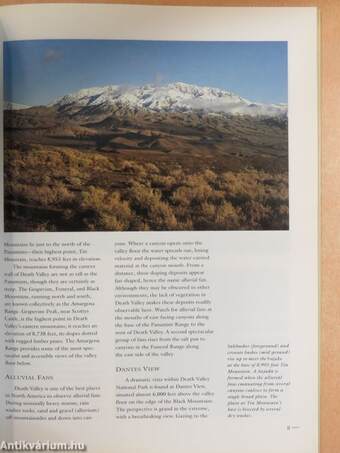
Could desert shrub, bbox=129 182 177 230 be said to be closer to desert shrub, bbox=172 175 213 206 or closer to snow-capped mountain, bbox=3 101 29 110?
desert shrub, bbox=172 175 213 206

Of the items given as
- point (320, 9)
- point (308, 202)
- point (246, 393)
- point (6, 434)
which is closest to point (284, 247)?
point (308, 202)

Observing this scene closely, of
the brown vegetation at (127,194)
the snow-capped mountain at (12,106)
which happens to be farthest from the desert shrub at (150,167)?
the snow-capped mountain at (12,106)

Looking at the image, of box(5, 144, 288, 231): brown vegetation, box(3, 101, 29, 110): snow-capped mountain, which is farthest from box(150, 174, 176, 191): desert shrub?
box(3, 101, 29, 110): snow-capped mountain

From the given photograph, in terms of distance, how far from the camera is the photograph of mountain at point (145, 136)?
0.55 metres

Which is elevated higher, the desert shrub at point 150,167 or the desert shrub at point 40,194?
Result: the desert shrub at point 150,167

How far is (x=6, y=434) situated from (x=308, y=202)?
0.46 meters

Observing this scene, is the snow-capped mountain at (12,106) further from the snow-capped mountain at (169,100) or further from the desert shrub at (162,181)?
the desert shrub at (162,181)

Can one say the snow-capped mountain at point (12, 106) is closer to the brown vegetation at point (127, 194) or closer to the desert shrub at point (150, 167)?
the brown vegetation at point (127, 194)

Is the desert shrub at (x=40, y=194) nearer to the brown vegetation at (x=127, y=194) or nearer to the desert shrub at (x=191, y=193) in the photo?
the brown vegetation at (x=127, y=194)

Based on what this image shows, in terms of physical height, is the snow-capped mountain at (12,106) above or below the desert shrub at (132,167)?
above

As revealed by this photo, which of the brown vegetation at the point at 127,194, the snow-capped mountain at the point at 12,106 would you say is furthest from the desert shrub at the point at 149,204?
the snow-capped mountain at the point at 12,106

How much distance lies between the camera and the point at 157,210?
55 cm

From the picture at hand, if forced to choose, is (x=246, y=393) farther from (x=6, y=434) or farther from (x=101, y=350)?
(x=6, y=434)

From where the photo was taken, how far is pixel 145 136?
0.55 m
